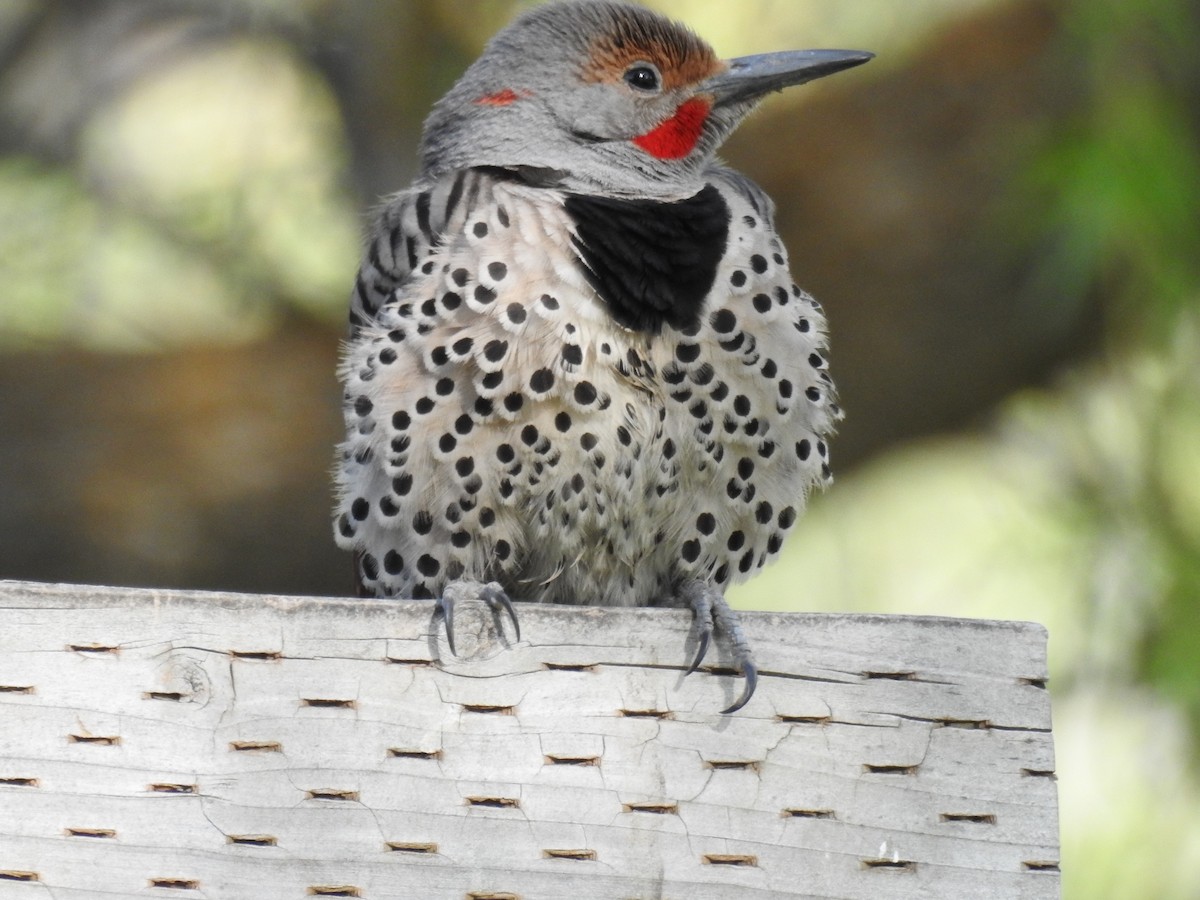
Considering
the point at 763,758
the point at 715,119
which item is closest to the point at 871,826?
the point at 763,758

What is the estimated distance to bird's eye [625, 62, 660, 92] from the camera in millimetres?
2941

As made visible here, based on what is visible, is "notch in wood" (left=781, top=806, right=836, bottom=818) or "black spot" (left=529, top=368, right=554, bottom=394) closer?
"notch in wood" (left=781, top=806, right=836, bottom=818)

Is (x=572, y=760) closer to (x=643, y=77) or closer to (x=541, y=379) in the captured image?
(x=541, y=379)

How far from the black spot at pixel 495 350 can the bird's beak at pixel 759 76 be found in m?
0.79

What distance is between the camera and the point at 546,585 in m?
2.86

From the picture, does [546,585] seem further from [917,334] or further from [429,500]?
[917,334]

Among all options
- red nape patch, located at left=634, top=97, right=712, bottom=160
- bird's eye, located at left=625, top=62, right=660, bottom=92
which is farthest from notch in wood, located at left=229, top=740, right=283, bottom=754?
bird's eye, located at left=625, top=62, right=660, bottom=92

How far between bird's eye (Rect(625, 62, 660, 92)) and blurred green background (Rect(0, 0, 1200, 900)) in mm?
1383

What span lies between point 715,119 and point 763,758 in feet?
4.51

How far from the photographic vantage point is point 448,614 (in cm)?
201

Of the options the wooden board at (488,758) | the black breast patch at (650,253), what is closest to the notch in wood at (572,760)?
the wooden board at (488,758)

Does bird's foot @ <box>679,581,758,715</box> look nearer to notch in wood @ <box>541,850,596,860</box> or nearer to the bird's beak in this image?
notch in wood @ <box>541,850,596,860</box>

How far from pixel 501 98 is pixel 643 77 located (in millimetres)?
265

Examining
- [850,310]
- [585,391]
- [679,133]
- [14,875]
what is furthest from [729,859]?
[850,310]
